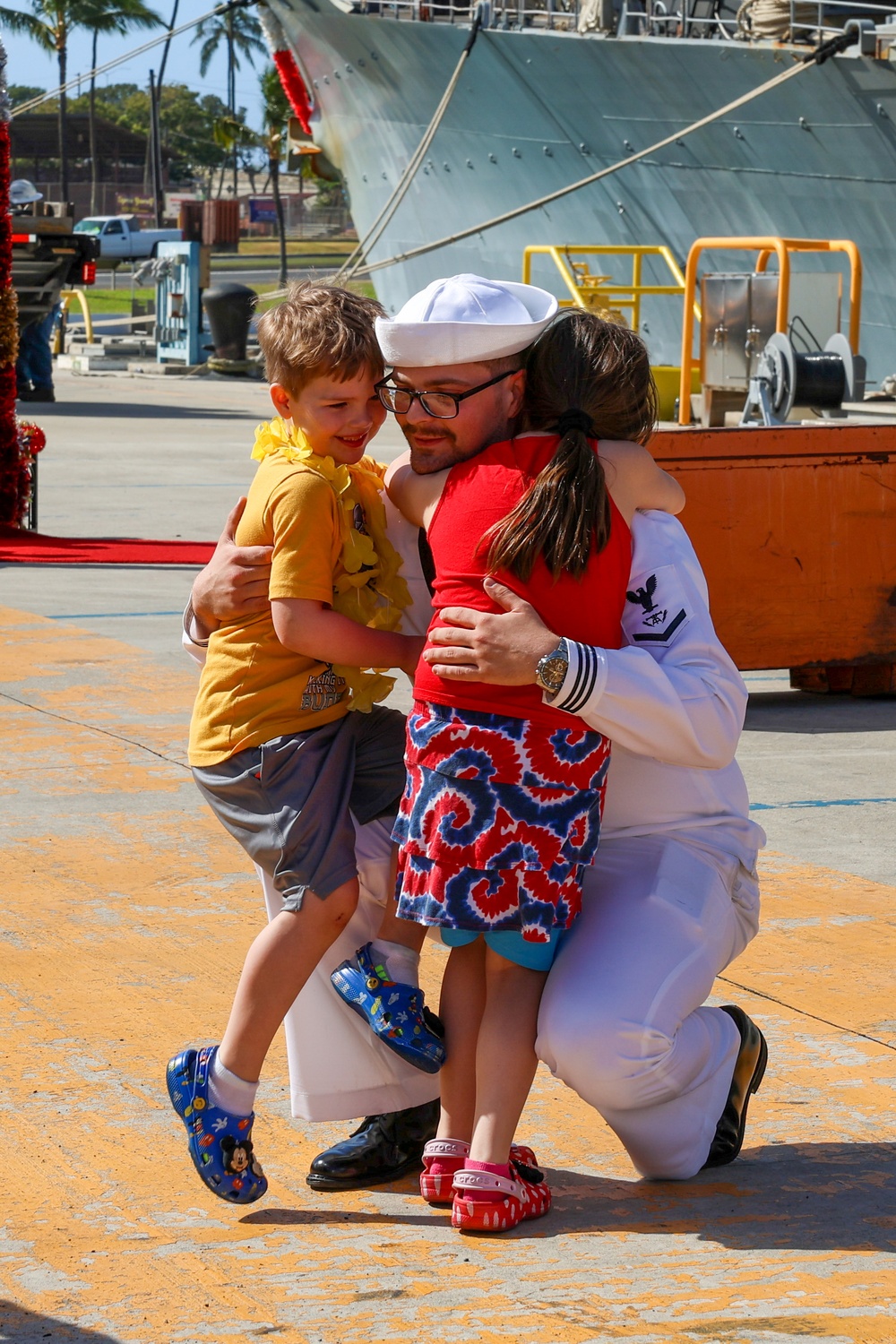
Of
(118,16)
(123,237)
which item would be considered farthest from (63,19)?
(123,237)

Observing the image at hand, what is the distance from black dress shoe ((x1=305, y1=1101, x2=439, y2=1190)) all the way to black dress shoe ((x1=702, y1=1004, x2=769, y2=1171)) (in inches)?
18.9

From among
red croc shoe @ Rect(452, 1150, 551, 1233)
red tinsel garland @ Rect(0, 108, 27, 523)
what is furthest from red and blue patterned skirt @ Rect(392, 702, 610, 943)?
red tinsel garland @ Rect(0, 108, 27, 523)

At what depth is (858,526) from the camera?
24.6 ft

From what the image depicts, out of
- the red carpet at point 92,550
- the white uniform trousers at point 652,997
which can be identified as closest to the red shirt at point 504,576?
the white uniform trousers at point 652,997

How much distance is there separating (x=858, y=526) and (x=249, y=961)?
5.08 metres

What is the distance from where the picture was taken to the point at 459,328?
284 centimetres

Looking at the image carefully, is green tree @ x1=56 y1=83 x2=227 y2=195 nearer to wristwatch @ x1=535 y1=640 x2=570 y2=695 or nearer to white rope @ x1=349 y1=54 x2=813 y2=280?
white rope @ x1=349 y1=54 x2=813 y2=280

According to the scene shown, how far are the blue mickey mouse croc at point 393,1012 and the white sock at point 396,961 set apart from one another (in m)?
0.01

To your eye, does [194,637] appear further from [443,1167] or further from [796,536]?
[796,536]

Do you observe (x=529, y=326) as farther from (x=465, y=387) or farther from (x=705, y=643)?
(x=705, y=643)

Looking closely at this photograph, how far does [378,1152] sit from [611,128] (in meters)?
21.6

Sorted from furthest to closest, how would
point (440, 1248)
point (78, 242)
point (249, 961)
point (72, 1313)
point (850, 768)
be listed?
point (78, 242), point (850, 768), point (249, 961), point (440, 1248), point (72, 1313)

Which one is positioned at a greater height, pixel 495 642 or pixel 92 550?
pixel 495 642

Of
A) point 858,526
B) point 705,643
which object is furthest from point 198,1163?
point 858,526
